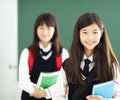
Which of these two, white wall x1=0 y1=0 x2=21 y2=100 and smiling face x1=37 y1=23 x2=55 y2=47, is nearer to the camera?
smiling face x1=37 y1=23 x2=55 y2=47

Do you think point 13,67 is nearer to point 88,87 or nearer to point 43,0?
point 43,0

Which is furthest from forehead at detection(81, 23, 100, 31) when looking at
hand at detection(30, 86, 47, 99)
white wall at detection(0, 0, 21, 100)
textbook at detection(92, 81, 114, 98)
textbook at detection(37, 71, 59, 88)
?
white wall at detection(0, 0, 21, 100)

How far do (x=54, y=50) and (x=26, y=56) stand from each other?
0.30 m

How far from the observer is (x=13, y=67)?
12.2 feet

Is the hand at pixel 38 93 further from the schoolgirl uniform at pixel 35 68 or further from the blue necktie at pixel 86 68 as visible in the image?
the blue necktie at pixel 86 68

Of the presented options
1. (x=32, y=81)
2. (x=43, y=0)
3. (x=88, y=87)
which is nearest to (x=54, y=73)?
(x=32, y=81)

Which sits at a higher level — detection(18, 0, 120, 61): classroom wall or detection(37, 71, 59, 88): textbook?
detection(18, 0, 120, 61): classroom wall

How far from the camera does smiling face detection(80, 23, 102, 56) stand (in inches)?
73.2

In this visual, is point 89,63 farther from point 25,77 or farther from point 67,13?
point 67,13

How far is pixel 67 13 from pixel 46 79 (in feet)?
4.61

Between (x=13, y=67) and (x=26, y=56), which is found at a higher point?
(x=26, y=56)

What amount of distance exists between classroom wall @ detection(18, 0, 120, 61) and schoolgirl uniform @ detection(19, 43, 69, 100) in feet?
3.39

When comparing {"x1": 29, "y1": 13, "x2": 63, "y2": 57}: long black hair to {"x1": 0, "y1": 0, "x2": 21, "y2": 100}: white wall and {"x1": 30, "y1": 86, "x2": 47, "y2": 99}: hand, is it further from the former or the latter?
{"x1": 0, "y1": 0, "x2": 21, "y2": 100}: white wall

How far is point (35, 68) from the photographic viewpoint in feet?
8.70
